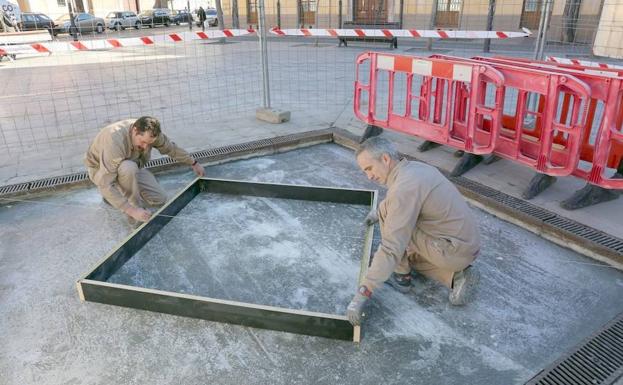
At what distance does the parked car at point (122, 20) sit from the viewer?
1127 inches

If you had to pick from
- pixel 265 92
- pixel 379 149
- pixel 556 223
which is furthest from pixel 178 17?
pixel 379 149

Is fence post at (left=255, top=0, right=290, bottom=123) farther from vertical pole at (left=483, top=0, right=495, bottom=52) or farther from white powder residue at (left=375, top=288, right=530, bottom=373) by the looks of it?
vertical pole at (left=483, top=0, right=495, bottom=52)

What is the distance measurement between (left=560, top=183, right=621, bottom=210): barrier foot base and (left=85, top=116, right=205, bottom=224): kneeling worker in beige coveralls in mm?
3461

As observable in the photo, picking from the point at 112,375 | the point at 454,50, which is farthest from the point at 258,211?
the point at 454,50

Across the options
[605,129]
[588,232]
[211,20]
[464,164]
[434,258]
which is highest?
[605,129]

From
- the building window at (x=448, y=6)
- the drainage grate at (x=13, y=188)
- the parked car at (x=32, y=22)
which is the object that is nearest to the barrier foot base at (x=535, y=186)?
the drainage grate at (x=13, y=188)

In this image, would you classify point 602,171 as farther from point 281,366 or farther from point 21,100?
point 21,100

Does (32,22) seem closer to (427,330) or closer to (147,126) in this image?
(147,126)

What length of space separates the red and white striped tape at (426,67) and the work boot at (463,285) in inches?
84.9

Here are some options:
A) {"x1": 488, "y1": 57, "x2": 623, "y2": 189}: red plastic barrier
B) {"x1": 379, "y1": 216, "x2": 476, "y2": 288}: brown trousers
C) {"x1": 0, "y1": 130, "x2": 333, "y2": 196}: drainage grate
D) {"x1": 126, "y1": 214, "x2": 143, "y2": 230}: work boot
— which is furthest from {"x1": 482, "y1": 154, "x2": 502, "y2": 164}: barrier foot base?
{"x1": 126, "y1": 214, "x2": 143, "y2": 230}: work boot

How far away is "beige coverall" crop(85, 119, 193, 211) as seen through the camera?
11.9 ft

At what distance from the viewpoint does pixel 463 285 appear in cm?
284

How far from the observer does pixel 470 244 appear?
2.71 meters

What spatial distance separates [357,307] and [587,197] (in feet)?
8.60
